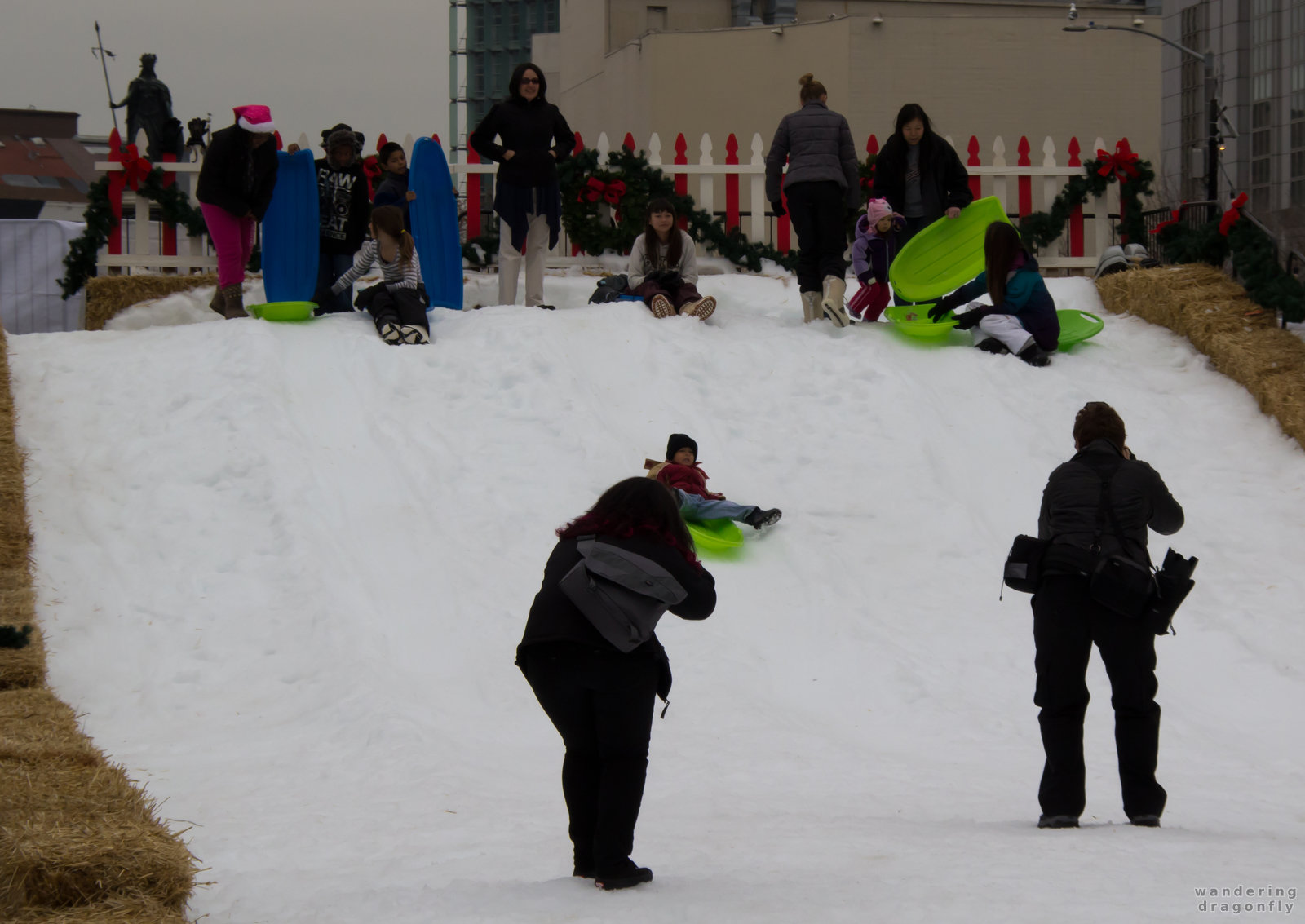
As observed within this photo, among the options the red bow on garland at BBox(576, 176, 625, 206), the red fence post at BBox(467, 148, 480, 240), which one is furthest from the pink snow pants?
the red bow on garland at BBox(576, 176, 625, 206)

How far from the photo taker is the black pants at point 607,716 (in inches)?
162

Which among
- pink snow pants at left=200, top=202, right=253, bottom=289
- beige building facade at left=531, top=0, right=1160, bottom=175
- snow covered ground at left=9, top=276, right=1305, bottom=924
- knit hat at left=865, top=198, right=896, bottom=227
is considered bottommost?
snow covered ground at left=9, top=276, right=1305, bottom=924

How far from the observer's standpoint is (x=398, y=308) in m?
10.1

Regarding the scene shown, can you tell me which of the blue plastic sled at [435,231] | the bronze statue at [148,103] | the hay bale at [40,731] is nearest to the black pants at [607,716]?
the hay bale at [40,731]

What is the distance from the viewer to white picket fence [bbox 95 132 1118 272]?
12602 mm

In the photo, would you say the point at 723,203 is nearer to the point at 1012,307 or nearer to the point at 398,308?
the point at 1012,307

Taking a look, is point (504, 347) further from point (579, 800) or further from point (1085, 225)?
point (1085, 225)

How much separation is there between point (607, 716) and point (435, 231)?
7.70m

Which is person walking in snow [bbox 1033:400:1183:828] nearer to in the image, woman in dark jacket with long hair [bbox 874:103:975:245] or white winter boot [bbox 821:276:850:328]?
white winter boot [bbox 821:276:850:328]

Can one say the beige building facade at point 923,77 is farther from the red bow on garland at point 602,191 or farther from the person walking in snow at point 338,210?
the person walking in snow at point 338,210

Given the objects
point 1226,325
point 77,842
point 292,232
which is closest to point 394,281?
point 292,232

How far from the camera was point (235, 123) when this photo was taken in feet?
34.1

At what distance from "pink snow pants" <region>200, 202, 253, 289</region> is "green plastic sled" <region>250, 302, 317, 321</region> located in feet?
1.98

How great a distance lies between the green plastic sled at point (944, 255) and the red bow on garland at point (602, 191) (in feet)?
10.1
